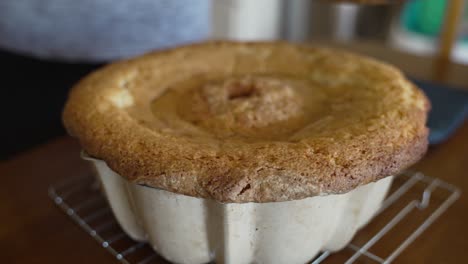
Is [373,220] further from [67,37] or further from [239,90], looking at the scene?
[67,37]

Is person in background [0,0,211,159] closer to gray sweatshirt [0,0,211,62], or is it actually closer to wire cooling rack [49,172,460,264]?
gray sweatshirt [0,0,211,62]

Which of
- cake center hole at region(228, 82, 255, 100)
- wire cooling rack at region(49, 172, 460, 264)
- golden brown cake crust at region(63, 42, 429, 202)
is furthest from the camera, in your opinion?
cake center hole at region(228, 82, 255, 100)

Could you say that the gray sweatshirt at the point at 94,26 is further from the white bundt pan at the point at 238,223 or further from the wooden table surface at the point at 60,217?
the white bundt pan at the point at 238,223

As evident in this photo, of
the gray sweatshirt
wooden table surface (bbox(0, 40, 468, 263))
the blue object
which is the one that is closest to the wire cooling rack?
wooden table surface (bbox(0, 40, 468, 263))

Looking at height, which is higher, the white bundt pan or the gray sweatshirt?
the gray sweatshirt

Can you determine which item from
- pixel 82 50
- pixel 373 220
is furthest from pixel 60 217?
pixel 82 50

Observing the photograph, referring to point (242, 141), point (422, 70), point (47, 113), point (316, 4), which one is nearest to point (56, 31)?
point (47, 113)
